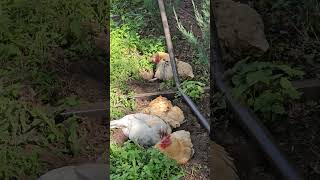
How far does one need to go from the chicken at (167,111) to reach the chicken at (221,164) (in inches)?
5.3

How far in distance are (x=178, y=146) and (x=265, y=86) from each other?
337mm

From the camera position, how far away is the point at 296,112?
190 centimetres

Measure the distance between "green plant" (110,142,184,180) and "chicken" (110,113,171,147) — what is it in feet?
0.09

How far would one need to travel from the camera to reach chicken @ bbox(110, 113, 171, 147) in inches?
73.9

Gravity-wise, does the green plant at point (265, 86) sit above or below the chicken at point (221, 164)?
above

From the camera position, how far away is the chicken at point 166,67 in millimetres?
1887

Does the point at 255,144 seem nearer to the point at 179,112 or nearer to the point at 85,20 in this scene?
the point at 179,112

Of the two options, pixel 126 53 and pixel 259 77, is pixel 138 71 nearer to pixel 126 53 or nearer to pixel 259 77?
pixel 126 53

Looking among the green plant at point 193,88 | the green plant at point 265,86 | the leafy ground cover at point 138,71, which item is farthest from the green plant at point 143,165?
the green plant at point 265,86

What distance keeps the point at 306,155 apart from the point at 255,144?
164 mm

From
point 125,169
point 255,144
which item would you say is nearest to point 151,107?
point 125,169

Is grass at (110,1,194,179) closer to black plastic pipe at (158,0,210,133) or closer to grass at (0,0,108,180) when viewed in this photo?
black plastic pipe at (158,0,210,133)

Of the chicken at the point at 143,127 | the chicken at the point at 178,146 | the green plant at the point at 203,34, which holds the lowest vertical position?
the chicken at the point at 178,146

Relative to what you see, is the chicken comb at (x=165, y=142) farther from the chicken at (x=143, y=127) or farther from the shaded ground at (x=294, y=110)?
the shaded ground at (x=294, y=110)
